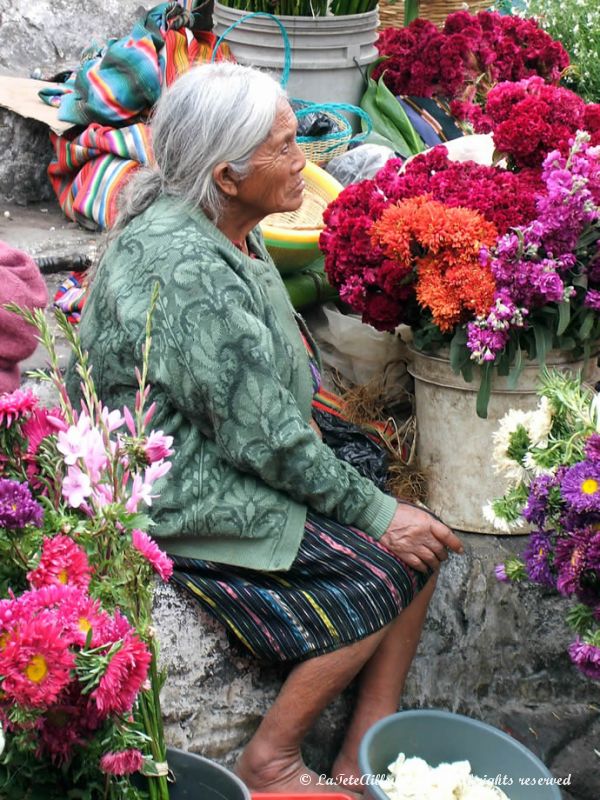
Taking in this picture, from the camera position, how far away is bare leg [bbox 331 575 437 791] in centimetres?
282

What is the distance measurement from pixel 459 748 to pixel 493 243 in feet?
3.82

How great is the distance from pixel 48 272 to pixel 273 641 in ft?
6.22

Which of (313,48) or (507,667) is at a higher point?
(313,48)

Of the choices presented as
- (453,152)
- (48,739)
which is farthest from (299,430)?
(453,152)

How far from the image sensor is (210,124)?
2480mm

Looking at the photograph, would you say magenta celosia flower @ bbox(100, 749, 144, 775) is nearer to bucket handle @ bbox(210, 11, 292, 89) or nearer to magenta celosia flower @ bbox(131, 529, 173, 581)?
magenta celosia flower @ bbox(131, 529, 173, 581)

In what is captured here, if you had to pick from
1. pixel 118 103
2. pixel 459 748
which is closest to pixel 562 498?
pixel 459 748

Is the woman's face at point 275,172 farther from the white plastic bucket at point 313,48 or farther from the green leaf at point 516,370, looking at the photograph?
the white plastic bucket at point 313,48

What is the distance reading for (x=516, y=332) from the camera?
2.82 metres

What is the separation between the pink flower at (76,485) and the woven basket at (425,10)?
4509 millimetres

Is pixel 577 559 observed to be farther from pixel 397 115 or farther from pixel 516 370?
pixel 397 115

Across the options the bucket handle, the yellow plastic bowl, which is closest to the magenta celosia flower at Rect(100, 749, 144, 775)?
the yellow plastic bowl

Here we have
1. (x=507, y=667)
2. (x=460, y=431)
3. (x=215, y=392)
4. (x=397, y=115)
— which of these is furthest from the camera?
(x=397, y=115)

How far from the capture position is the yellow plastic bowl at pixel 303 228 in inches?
141
